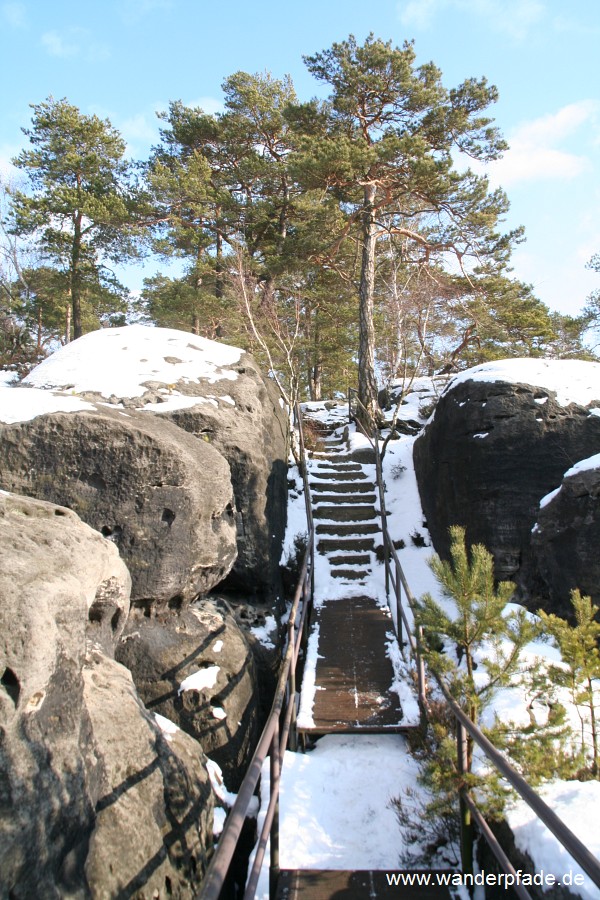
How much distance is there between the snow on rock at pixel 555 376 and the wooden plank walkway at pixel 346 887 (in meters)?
6.65

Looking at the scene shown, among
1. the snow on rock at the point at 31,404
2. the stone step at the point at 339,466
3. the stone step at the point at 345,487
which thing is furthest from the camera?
the stone step at the point at 339,466

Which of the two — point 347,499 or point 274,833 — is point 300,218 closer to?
point 347,499

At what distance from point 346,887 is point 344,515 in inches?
293

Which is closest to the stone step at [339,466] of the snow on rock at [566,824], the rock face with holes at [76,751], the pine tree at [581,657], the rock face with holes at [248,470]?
the rock face with holes at [248,470]

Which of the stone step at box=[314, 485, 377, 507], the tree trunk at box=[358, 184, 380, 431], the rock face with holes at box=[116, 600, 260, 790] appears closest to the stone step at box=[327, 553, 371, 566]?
the stone step at box=[314, 485, 377, 507]

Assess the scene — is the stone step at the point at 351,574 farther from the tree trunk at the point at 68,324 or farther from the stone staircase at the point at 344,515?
the tree trunk at the point at 68,324

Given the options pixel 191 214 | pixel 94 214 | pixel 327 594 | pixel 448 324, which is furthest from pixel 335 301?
pixel 327 594

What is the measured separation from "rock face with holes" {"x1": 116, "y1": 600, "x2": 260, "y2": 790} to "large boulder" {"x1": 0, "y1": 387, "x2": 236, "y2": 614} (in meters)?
0.33

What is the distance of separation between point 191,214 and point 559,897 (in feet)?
60.2

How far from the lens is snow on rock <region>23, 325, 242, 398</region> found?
329 inches

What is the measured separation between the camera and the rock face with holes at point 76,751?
8.87 ft

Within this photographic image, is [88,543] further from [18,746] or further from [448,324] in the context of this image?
[448,324]

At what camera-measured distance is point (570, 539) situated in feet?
20.7

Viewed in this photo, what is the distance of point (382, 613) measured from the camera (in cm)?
796
